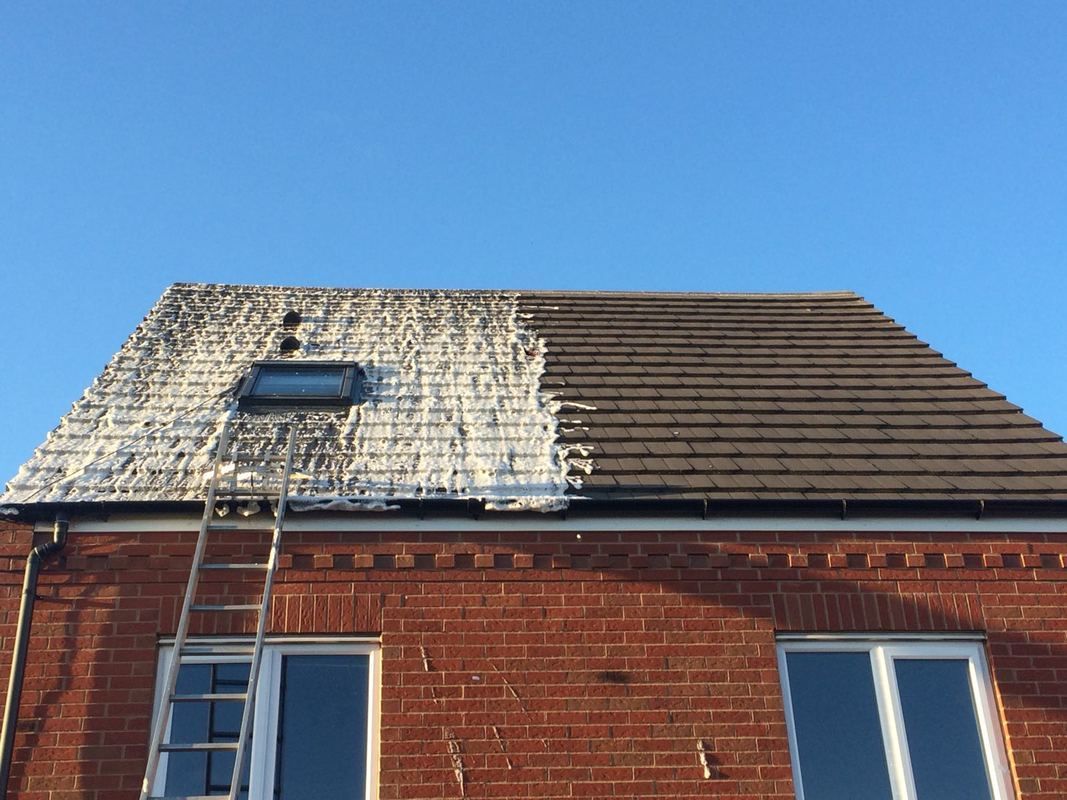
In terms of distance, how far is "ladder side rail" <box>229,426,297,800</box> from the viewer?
5281 mm

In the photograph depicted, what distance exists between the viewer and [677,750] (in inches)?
249

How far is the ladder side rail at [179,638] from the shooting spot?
5.44 m

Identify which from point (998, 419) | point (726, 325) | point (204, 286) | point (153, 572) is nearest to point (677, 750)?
point (153, 572)

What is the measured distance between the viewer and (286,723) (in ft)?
20.8

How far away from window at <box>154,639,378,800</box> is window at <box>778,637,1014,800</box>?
8.15ft

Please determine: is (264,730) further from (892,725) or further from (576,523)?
(892,725)

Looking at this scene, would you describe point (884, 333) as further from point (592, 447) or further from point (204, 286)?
point (204, 286)

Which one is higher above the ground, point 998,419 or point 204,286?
point 204,286

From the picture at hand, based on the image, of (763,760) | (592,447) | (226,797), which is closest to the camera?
(226,797)

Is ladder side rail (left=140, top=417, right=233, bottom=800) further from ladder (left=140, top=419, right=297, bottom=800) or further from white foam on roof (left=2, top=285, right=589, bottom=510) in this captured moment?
white foam on roof (left=2, top=285, right=589, bottom=510)

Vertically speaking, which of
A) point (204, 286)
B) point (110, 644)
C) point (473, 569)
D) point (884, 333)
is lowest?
point (110, 644)

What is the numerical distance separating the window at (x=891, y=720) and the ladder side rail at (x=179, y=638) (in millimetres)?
3446

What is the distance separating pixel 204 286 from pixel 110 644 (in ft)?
16.9

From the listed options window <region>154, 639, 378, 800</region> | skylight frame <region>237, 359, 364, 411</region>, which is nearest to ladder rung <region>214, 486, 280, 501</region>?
window <region>154, 639, 378, 800</region>
